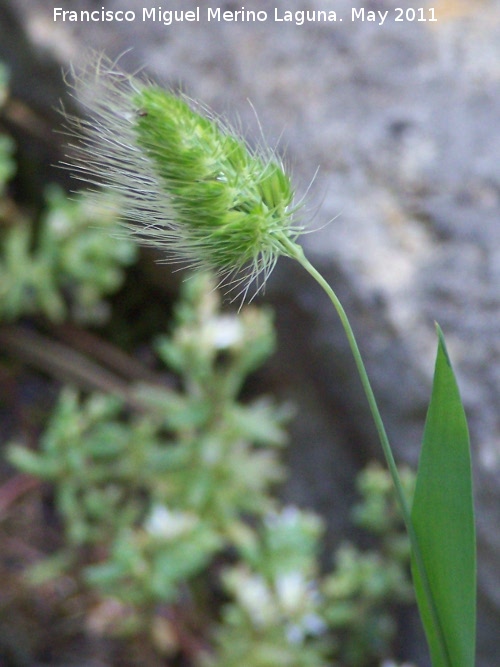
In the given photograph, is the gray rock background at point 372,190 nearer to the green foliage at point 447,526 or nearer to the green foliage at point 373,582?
the green foliage at point 373,582

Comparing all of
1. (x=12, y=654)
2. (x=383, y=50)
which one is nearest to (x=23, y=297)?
(x=12, y=654)

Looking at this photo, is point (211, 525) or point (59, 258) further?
point (59, 258)

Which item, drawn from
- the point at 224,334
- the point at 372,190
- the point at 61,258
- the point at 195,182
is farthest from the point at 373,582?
the point at 195,182

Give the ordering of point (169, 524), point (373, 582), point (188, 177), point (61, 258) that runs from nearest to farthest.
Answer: point (188, 177)
point (169, 524)
point (373, 582)
point (61, 258)

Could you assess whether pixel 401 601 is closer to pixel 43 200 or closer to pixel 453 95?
pixel 453 95

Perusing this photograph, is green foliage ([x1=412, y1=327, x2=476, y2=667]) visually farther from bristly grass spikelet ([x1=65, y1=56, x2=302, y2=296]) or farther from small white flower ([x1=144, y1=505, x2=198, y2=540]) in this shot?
small white flower ([x1=144, y1=505, x2=198, y2=540])

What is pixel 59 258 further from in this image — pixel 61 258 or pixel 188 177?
pixel 188 177
